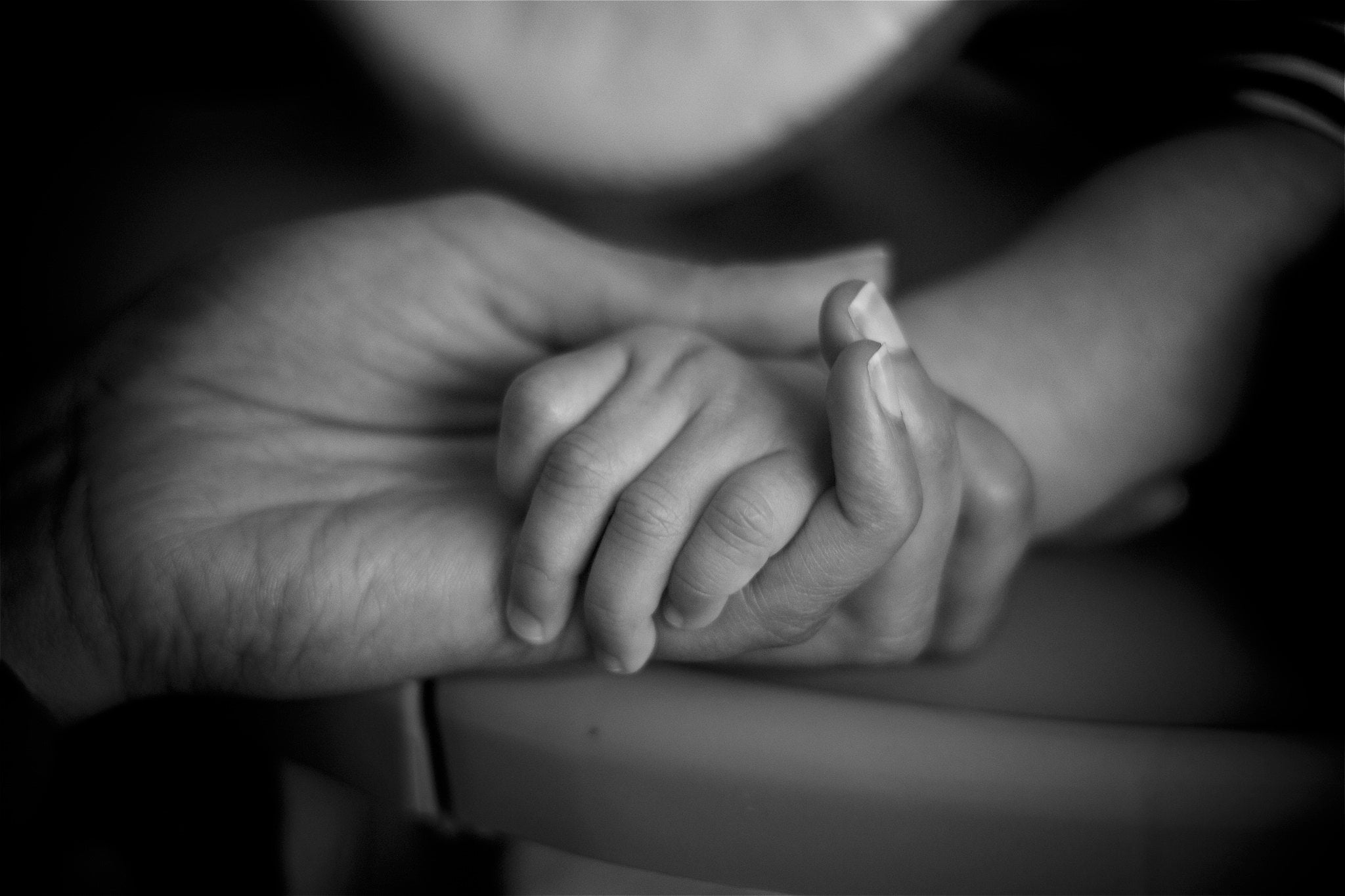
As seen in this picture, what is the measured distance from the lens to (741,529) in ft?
0.81

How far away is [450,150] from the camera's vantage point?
0.39 meters

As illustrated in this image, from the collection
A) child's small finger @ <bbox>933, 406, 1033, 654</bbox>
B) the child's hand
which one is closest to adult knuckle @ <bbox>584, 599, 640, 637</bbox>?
the child's hand

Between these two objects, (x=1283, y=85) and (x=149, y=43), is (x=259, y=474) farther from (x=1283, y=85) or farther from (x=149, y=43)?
(x=1283, y=85)

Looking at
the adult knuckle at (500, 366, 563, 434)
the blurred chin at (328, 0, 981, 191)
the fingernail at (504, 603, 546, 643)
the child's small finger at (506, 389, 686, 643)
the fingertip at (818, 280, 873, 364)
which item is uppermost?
the blurred chin at (328, 0, 981, 191)

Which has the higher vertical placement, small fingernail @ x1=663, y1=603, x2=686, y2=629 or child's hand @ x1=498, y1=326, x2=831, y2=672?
child's hand @ x1=498, y1=326, x2=831, y2=672

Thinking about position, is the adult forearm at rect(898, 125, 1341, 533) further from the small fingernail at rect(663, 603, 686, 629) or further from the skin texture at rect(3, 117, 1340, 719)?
the small fingernail at rect(663, 603, 686, 629)

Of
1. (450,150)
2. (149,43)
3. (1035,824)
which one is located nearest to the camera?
(1035,824)

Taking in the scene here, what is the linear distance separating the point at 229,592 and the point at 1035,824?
0.72 feet

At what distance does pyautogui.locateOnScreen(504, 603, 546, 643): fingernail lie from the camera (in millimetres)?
270

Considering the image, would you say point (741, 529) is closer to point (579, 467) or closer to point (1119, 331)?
point (579, 467)

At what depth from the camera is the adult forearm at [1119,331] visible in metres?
0.34

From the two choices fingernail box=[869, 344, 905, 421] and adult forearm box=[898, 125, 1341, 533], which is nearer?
fingernail box=[869, 344, 905, 421]

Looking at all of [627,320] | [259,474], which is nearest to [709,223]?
[627,320]

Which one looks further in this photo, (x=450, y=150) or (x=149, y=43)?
(x=149, y=43)
